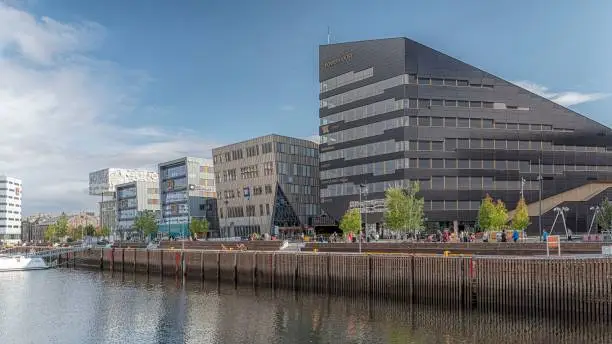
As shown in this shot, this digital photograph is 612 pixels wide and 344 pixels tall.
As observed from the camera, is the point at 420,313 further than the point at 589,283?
Yes

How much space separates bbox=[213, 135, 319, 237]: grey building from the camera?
14150 centimetres

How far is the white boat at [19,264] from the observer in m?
94.7

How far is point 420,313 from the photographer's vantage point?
3953 centimetres

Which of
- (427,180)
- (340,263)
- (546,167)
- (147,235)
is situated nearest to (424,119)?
(427,180)

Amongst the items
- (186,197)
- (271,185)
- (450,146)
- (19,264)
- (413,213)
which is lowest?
(19,264)

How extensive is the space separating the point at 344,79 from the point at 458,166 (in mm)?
28132

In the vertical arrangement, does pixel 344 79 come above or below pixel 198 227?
above

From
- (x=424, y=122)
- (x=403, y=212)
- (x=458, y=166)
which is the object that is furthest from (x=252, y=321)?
(x=458, y=166)

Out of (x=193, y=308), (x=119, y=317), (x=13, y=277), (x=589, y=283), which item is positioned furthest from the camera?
(x=13, y=277)

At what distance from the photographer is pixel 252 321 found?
130 ft

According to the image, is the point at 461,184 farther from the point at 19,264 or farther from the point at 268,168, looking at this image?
the point at 19,264

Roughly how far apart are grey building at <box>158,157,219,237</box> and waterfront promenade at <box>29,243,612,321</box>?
373ft

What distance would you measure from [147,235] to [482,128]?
10938 centimetres

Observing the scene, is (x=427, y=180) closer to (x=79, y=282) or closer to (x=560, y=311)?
(x=79, y=282)
